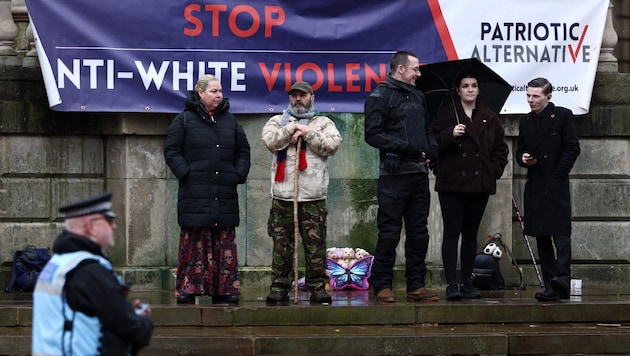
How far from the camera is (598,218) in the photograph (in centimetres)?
1417

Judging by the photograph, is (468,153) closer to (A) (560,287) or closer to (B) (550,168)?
(B) (550,168)

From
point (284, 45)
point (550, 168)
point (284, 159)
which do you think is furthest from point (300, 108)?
point (550, 168)

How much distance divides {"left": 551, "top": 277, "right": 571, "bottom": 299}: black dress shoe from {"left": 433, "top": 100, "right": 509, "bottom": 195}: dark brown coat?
35.2 inches

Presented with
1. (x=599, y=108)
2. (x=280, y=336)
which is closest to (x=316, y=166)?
(x=280, y=336)

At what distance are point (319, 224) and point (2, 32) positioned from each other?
408 centimetres

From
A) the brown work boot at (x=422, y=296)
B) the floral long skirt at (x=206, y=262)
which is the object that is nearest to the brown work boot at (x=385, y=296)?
the brown work boot at (x=422, y=296)

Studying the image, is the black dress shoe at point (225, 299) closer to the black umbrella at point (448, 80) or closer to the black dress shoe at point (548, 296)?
the black umbrella at point (448, 80)

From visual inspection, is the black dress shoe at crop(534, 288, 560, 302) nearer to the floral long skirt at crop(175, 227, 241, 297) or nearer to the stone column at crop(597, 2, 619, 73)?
the floral long skirt at crop(175, 227, 241, 297)

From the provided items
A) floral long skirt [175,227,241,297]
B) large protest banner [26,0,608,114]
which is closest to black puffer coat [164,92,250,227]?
floral long skirt [175,227,241,297]

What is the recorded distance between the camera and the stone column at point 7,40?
1335 cm

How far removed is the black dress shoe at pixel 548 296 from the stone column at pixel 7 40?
Result: 5.21 meters

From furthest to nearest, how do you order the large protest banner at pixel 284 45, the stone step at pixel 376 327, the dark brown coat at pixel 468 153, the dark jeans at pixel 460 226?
1. the large protest banner at pixel 284 45
2. the dark jeans at pixel 460 226
3. the dark brown coat at pixel 468 153
4. the stone step at pixel 376 327

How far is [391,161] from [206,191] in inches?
58.2

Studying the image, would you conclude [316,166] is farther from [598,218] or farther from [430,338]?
[598,218]
